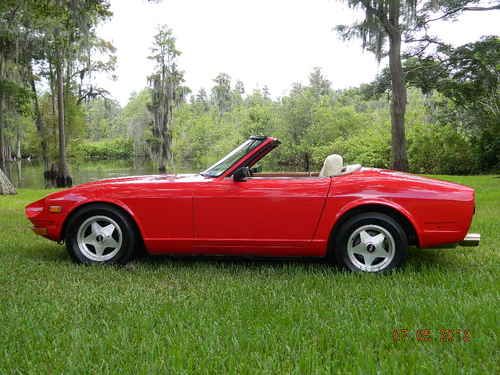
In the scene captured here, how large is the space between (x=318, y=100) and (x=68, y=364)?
140ft

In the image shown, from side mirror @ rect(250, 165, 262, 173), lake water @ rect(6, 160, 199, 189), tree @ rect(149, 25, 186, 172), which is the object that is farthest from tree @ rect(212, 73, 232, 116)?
side mirror @ rect(250, 165, 262, 173)

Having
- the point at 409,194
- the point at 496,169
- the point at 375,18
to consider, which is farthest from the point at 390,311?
the point at 496,169

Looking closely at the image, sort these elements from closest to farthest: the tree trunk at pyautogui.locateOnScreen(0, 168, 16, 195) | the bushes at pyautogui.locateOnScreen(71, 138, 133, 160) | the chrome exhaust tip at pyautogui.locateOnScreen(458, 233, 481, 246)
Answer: the chrome exhaust tip at pyautogui.locateOnScreen(458, 233, 481, 246) → the tree trunk at pyautogui.locateOnScreen(0, 168, 16, 195) → the bushes at pyautogui.locateOnScreen(71, 138, 133, 160)

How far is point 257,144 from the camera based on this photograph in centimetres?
460

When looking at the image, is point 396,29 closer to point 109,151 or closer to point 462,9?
point 462,9

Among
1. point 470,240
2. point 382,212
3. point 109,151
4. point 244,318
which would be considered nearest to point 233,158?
point 382,212

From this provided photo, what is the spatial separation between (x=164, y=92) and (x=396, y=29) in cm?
3043

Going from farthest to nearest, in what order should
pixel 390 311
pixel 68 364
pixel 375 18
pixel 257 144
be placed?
pixel 375 18
pixel 257 144
pixel 390 311
pixel 68 364

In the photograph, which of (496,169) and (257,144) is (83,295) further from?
(496,169)

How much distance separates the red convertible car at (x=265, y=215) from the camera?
4.20 m

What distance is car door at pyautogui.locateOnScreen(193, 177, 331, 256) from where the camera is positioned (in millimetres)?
4273

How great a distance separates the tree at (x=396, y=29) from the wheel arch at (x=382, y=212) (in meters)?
13.0

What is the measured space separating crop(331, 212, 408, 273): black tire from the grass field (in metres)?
0.16

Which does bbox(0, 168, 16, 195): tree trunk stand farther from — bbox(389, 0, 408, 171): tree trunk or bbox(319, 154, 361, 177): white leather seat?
bbox(319, 154, 361, 177): white leather seat
